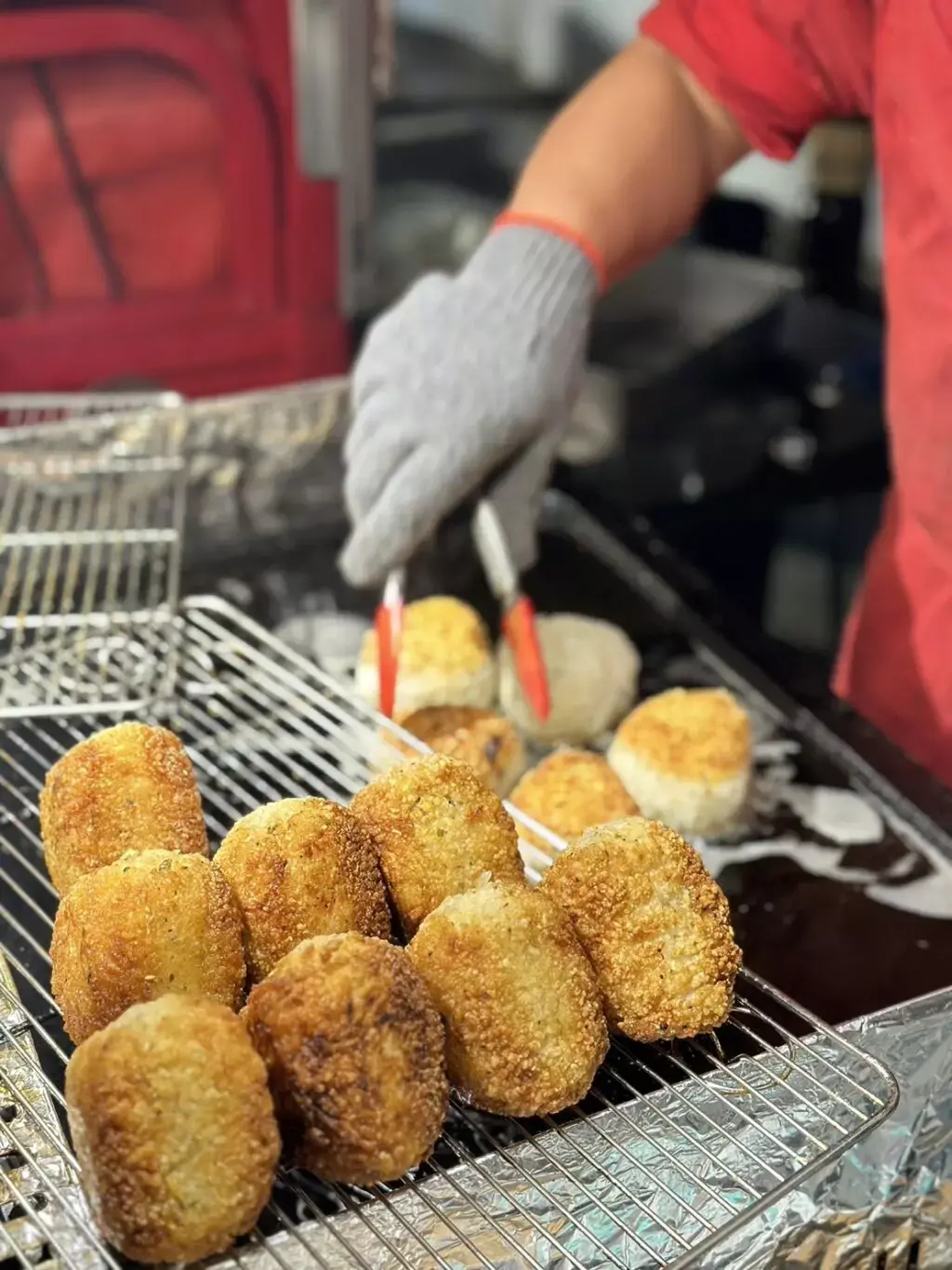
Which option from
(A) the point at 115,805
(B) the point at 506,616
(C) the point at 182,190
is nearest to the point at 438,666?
(B) the point at 506,616

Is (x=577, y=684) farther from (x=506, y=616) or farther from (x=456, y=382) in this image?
(x=456, y=382)

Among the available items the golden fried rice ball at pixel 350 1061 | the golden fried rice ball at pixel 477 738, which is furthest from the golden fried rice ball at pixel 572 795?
the golden fried rice ball at pixel 350 1061

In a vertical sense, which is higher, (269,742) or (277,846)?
(277,846)

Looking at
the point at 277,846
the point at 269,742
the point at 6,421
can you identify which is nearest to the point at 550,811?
the point at 269,742

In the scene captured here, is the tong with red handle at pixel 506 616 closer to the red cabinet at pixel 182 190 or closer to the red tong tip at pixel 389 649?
the red tong tip at pixel 389 649

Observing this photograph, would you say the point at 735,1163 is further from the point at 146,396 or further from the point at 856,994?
the point at 146,396
